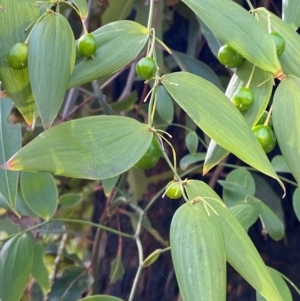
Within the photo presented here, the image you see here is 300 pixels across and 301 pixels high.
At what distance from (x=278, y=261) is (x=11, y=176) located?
0.66 m

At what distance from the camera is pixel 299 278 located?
3.76 ft

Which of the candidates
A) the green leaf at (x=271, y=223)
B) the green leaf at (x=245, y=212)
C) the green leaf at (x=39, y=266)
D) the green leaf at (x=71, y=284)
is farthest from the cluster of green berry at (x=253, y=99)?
the green leaf at (x=71, y=284)

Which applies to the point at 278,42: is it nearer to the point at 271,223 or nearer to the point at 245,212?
the point at 245,212

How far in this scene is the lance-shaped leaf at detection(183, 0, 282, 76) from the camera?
51 centimetres

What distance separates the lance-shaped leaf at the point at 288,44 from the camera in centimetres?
54

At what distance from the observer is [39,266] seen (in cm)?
94

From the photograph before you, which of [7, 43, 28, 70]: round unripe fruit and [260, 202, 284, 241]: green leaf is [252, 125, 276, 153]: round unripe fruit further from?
[260, 202, 284, 241]: green leaf

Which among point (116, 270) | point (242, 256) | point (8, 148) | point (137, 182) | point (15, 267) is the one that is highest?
point (242, 256)

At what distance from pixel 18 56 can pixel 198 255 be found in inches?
9.0

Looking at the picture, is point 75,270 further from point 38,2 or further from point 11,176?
point 38,2

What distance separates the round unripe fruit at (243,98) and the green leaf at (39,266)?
0.52 meters

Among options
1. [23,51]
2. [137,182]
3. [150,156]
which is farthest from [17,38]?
[137,182]

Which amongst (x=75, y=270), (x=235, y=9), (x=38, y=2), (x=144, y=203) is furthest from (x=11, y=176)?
(x=144, y=203)

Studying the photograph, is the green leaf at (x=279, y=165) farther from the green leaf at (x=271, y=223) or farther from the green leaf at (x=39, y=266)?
the green leaf at (x=39, y=266)
